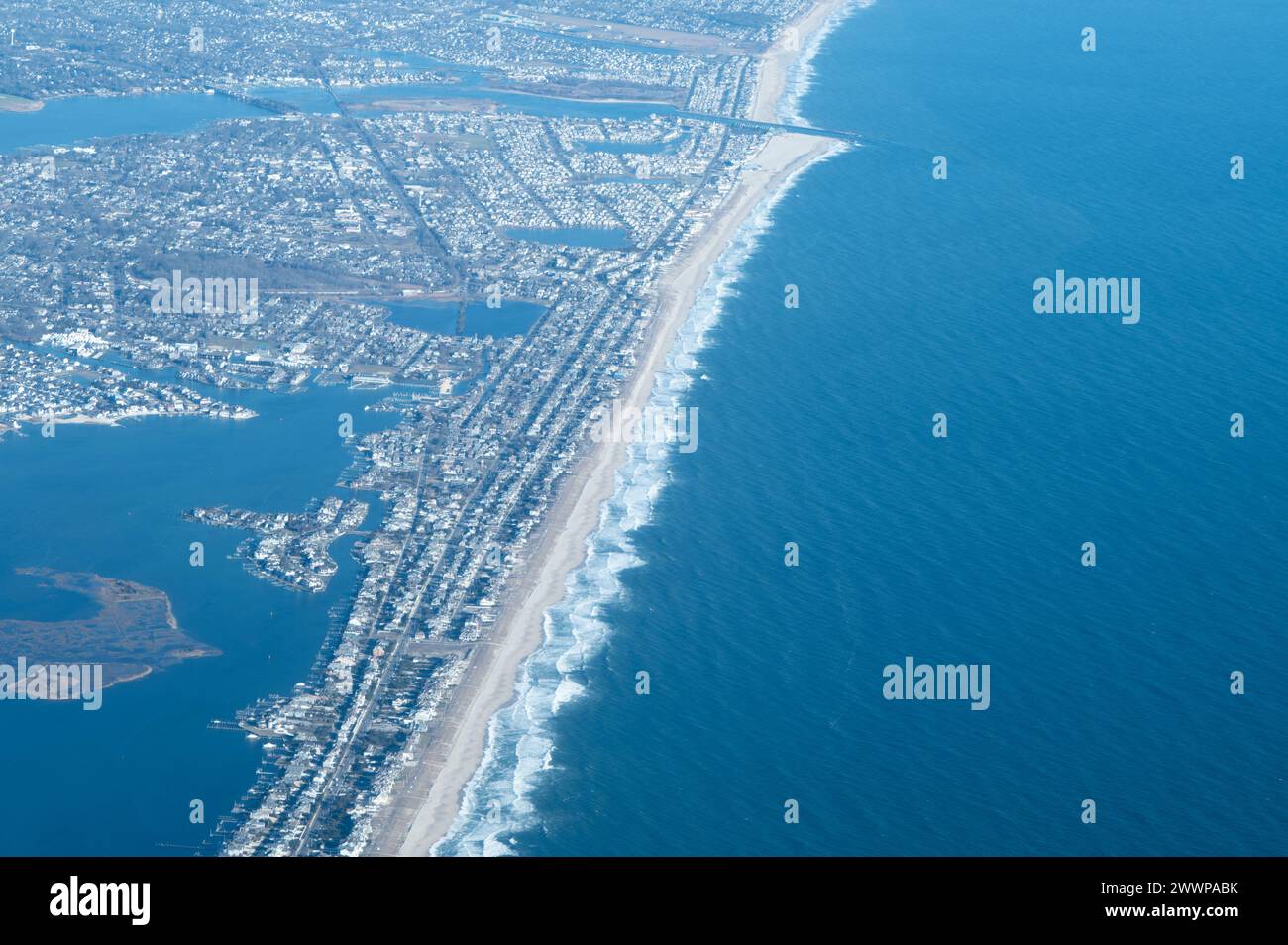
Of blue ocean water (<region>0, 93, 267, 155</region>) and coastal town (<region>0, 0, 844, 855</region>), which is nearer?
coastal town (<region>0, 0, 844, 855</region>)

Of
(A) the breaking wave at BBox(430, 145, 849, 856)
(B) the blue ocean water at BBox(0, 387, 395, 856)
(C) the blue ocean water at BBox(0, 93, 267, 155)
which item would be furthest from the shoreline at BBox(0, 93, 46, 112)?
(A) the breaking wave at BBox(430, 145, 849, 856)

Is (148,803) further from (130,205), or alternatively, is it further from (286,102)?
(286,102)

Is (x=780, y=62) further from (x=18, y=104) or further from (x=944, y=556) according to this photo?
(x=944, y=556)

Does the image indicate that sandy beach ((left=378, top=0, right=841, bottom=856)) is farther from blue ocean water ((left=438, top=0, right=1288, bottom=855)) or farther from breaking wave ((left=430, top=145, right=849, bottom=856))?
blue ocean water ((left=438, top=0, right=1288, bottom=855))

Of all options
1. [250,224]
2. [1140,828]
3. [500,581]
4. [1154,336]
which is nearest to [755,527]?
[500,581]

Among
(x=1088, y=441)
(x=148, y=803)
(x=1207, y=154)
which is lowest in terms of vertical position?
Result: (x=148, y=803)

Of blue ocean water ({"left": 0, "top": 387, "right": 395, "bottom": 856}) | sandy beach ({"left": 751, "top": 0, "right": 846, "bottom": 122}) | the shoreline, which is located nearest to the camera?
blue ocean water ({"left": 0, "top": 387, "right": 395, "bottom": 856})
